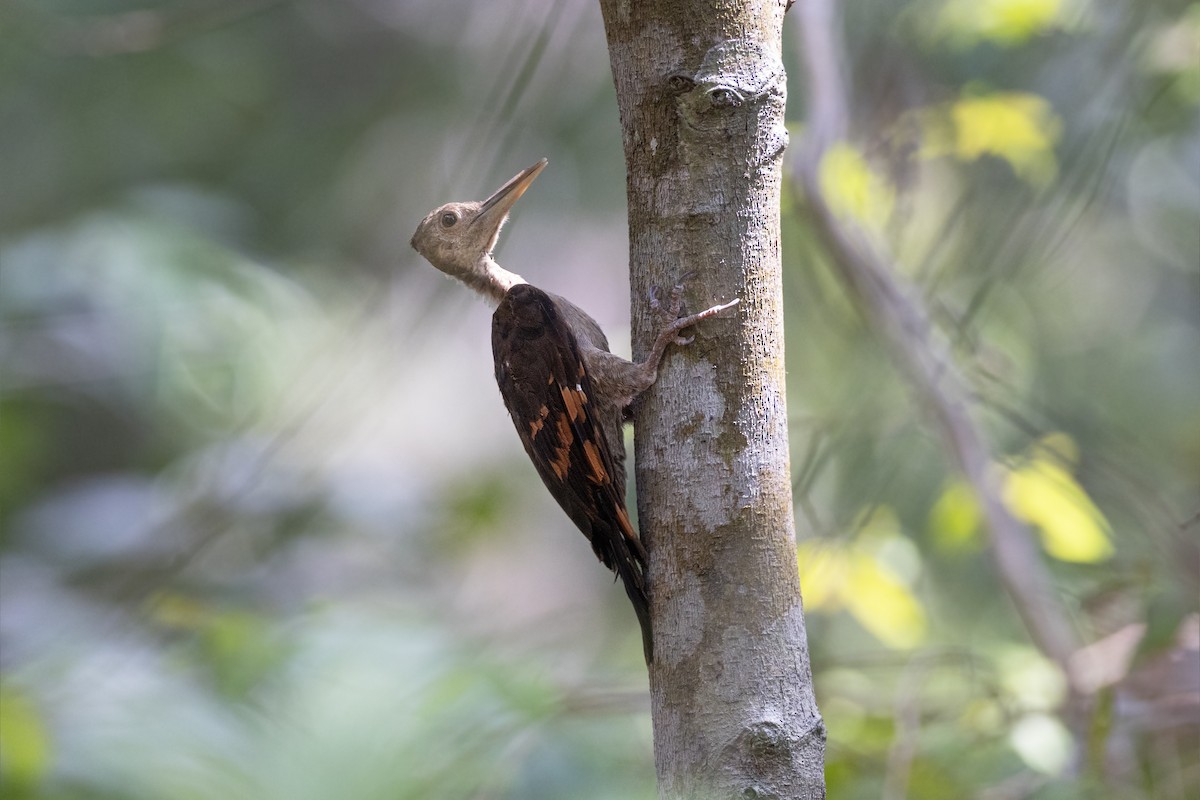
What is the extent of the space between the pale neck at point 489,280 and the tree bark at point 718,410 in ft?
4.54

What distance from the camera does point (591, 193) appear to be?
6699 millimetres

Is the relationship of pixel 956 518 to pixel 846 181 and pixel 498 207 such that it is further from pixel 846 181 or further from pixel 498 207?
pixel 498 207

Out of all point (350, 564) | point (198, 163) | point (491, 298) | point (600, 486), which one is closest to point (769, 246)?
point (600, 486)

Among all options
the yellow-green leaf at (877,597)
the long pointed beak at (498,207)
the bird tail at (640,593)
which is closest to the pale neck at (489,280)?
the long pointed beak at (498,207)

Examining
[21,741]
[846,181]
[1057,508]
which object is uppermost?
[846,181]

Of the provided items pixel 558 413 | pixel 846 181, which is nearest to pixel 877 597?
pixel 846 181

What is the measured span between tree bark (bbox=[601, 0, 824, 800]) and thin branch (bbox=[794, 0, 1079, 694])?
149 cm

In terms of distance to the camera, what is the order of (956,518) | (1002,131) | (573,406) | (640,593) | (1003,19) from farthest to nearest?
(1002,131) < (956,518) < (1003,19) < (573,406) < (640,593)

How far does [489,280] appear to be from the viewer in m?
3.13

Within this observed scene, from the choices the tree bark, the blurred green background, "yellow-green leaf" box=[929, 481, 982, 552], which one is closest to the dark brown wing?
the blurred green background

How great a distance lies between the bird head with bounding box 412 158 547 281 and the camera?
309 cm

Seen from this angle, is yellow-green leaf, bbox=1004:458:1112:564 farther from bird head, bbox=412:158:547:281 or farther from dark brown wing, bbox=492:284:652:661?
bird head, bbox=412:158:547:281

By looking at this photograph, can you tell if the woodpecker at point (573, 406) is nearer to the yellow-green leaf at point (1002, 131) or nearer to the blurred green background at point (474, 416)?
the blurred green background at point (474, 416)

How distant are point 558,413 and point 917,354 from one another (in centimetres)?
144
